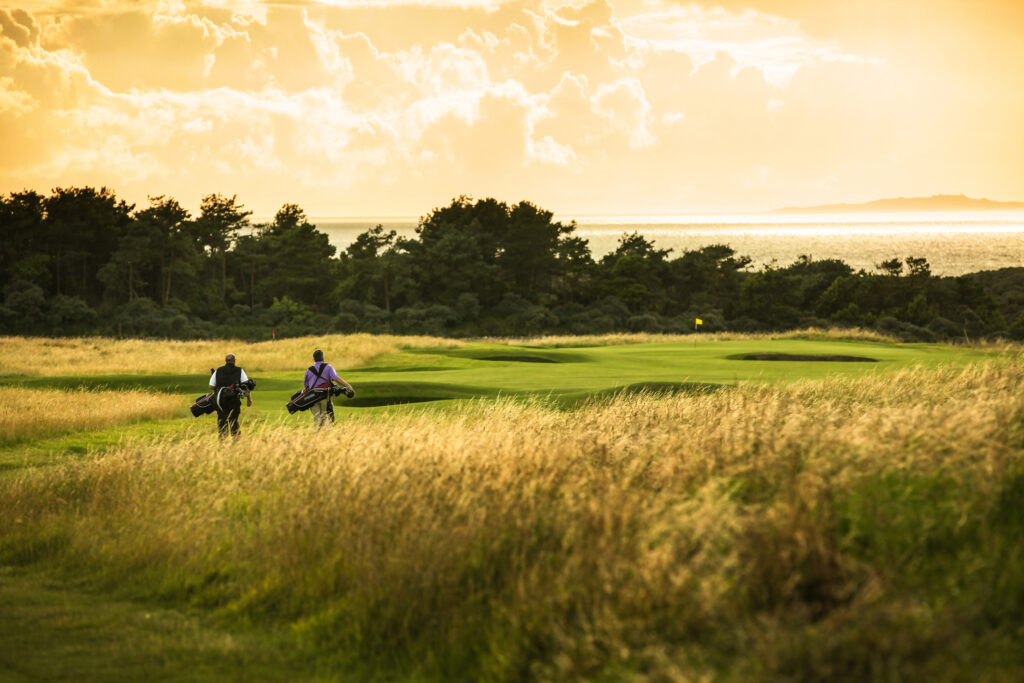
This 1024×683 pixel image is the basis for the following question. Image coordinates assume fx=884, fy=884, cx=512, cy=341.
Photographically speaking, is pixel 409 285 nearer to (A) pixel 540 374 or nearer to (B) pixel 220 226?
(B) pixel 220 226

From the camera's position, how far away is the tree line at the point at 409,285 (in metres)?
86.9

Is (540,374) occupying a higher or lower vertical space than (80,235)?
lower

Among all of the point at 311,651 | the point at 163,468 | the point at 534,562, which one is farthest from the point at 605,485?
the point at 163,468

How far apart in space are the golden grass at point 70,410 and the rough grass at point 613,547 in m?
9.28

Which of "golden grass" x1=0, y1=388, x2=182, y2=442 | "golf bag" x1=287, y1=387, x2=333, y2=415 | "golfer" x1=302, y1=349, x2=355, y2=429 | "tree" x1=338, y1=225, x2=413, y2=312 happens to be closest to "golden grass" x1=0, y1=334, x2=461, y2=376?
"golden grass" x1=0, y1=388, x2=182, y2=442

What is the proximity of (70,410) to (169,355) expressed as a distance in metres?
29.7

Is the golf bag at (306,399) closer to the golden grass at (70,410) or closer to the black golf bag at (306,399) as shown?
the black golf bag at (306,399)

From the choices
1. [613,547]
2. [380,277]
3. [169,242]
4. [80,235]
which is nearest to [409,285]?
[380,277]

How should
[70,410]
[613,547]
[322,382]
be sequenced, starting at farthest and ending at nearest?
[70,410]
[322,382]
[613,547]

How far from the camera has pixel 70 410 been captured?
21484 millimetres

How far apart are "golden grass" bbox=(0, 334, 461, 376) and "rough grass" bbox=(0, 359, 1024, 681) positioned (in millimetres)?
29268

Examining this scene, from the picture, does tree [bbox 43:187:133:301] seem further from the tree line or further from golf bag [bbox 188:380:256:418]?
golf bag [bbox 188:380:256:418]

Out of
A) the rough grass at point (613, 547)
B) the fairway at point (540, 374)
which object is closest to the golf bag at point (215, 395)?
the fairway at point (540, 374)

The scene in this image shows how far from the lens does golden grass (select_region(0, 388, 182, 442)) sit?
19.8 metres
